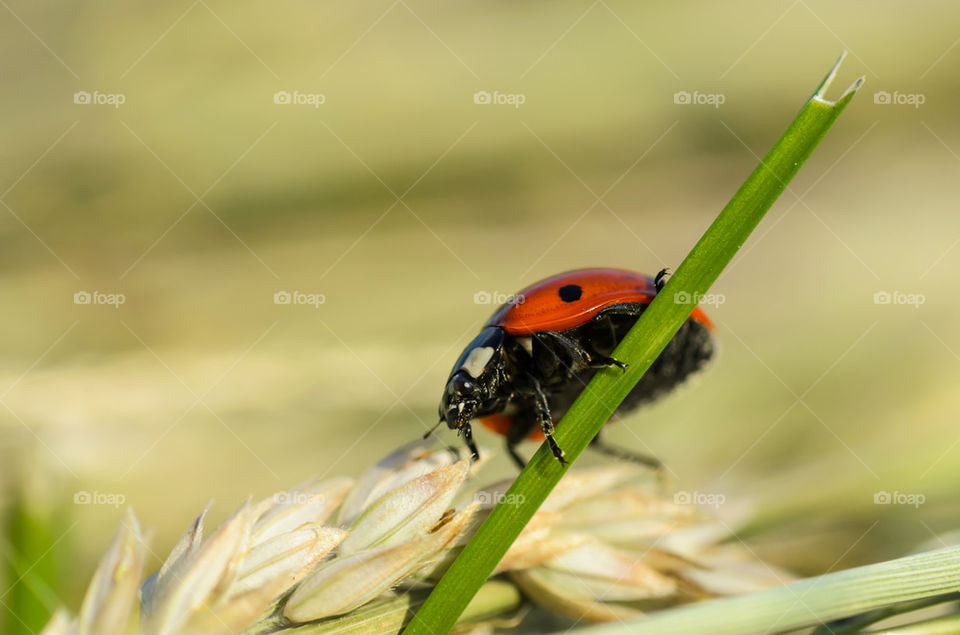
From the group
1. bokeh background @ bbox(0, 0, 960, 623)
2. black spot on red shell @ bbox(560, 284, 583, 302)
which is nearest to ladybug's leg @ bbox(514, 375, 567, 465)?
black spot on red shell @ bbox(560, 284, 583, 302)

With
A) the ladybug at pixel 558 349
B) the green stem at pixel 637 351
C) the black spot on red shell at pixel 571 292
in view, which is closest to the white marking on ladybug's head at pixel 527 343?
the ladybug at pixel 558 349

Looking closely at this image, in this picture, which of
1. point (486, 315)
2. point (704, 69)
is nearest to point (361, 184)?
point (486, 315)

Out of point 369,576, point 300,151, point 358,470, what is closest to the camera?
point 369,576

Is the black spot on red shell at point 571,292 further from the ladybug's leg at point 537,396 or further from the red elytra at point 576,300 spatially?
the ladybug's leg at point 537,396

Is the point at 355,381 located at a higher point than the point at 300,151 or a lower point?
lower

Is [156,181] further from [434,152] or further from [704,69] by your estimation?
[704,69]

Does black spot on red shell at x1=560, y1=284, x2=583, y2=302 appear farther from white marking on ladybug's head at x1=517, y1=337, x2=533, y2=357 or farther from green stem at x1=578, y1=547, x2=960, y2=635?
green stem at x1=578, y1=547, x2=960, y2=635
